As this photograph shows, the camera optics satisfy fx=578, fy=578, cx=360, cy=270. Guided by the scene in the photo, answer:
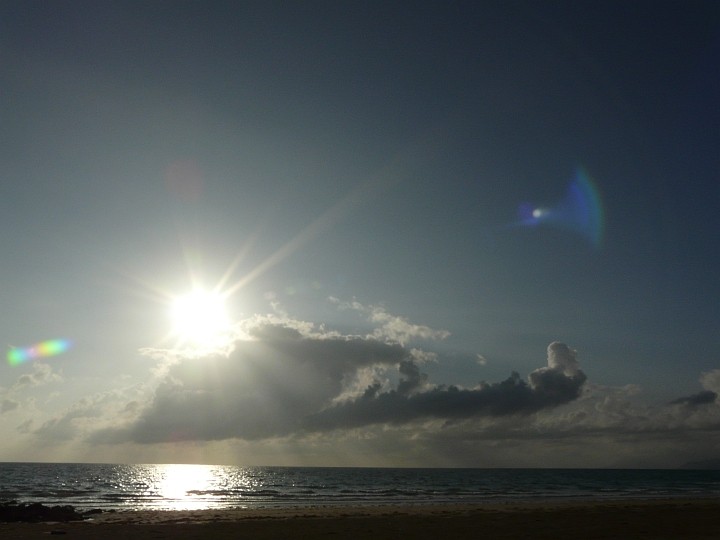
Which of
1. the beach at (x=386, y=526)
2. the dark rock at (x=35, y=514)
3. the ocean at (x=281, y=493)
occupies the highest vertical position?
the ocean at (x=281, y=493)

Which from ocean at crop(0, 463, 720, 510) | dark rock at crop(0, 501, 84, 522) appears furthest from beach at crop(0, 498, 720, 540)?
ocean at crop(0, 463, 720, 510)

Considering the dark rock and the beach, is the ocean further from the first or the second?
the beach

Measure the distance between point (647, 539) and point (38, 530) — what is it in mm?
29388

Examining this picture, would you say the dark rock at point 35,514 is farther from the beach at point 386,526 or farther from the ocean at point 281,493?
the ocean at point 281,493

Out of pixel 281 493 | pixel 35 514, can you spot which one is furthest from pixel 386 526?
pixel 281 493

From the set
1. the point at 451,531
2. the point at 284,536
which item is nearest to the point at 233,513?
the point at 284,536

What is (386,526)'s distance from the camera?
31.8 m

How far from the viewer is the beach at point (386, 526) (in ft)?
90.3

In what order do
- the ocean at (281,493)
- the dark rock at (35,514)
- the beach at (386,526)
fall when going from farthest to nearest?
the ocean at (281,493) → the dark rock at (35,514) → the beach at (386,526)

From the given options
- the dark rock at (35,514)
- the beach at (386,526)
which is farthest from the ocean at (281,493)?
the beach at (386,526)

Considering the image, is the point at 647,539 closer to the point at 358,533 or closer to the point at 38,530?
the point at 358,533

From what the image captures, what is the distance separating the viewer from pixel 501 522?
112 ft

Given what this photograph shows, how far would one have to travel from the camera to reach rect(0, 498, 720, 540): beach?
27531 millimetres

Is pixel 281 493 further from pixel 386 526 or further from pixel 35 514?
pixel 386 526
